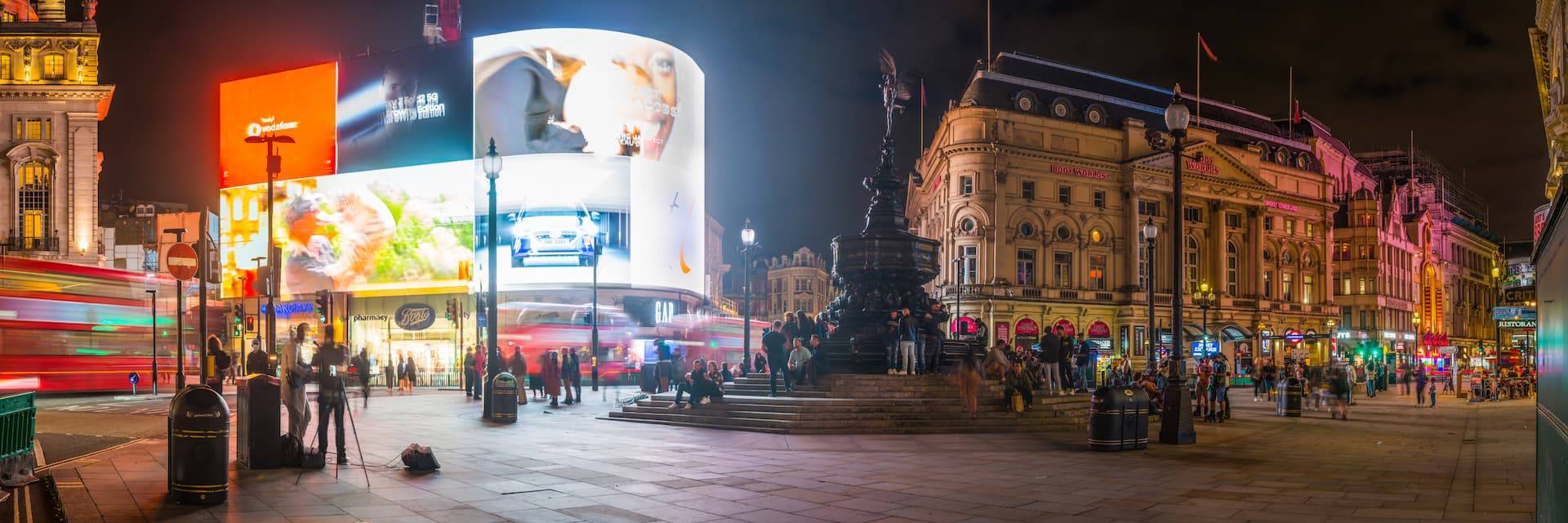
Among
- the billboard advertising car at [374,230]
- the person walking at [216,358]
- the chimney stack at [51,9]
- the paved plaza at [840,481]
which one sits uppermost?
the chimney stack at [51,9]

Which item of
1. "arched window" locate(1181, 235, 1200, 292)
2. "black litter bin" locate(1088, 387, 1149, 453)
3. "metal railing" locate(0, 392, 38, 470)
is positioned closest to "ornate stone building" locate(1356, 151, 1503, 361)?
"arched window" locate(1181, 235, 1200, 292)

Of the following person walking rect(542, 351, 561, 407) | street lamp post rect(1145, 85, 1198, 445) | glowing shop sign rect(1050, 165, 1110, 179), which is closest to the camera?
street lamp post rect(1145, 85, 1198, 445)

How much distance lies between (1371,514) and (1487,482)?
12.4ft

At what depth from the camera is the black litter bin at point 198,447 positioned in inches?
374

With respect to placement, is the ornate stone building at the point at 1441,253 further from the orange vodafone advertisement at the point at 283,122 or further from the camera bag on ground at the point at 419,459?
the camera bag on ground at the point at 419,459

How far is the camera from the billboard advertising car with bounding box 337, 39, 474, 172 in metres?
61.4

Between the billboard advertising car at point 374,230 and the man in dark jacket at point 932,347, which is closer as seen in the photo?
the man in dark jacket at point 932,347

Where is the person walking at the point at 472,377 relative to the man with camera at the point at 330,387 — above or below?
below

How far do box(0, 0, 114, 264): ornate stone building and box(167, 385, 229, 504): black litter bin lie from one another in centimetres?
6026

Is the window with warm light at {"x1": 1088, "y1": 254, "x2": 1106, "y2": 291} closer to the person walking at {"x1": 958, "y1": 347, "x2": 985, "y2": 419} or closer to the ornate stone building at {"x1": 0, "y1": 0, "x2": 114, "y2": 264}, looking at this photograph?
the person walking at {"x1": 958, "y1": 347, "x2": 985, "y2": 419}

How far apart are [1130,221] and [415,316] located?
45.8 metres

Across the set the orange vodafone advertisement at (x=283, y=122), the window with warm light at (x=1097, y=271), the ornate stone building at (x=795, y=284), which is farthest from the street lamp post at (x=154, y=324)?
the ornate stone building at (x=795, y=284)

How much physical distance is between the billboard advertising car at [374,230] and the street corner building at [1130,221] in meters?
29.8

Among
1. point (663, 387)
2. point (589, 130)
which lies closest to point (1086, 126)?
point (589, 130)
